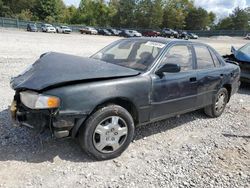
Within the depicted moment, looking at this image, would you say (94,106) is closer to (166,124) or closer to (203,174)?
(203,174)

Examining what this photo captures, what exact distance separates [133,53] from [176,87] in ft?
2.95

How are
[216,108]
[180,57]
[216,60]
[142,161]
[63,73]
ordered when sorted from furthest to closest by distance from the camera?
[216,108]
[216,60]
[180,57]
[142,161]
[63,73]

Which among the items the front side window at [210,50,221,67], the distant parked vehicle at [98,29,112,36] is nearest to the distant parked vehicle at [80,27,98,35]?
the distant parked vehicle at [98,29,112,36]

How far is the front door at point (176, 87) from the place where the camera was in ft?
13.2

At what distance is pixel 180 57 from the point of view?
461cm

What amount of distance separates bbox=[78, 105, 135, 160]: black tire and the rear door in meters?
1.74

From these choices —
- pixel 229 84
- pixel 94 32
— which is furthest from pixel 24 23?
pixel 229 84

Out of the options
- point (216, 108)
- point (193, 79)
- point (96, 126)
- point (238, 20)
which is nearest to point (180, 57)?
point (193, 79)

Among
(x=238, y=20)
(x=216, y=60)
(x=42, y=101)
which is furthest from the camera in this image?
(x=238, y=20)

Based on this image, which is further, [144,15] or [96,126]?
[144,15]

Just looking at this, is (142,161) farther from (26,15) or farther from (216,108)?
(26,15)

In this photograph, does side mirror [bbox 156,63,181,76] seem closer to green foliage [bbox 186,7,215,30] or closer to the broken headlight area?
the broken headlight area

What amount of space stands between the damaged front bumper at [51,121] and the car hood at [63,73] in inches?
11.8

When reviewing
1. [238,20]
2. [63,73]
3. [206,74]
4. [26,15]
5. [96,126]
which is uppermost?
[238,20]
